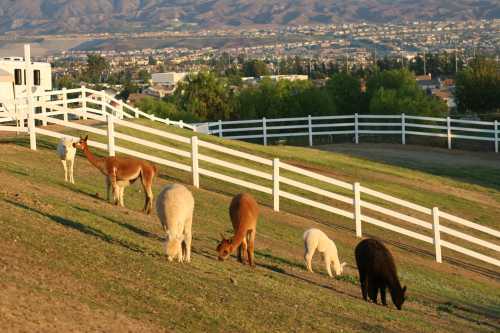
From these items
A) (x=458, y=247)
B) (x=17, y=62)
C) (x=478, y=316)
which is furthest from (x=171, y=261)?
(x=17, y=62)

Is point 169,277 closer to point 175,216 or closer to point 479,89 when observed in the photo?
point 175,216

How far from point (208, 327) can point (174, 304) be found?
745 mm

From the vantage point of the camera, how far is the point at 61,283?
43.7 ft

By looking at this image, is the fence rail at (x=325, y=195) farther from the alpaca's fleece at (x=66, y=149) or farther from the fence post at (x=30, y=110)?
the alpaca's fleece at (x=66, y=149)

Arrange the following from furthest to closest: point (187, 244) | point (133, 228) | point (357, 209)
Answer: point (357, 209), point (133, 228), point (187, 244)

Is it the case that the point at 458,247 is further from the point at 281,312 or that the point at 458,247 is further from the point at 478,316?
the point at 281,312

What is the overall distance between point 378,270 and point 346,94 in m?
61.1

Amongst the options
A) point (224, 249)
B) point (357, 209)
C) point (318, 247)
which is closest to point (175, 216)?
A: point (224, 249)

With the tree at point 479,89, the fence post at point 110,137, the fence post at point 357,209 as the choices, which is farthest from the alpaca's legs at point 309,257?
the tree at point 479,89

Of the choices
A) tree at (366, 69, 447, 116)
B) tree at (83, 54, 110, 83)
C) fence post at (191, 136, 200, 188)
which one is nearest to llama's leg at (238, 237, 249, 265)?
fence post at (191, 136, 200, 188)

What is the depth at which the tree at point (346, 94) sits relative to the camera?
76.8m

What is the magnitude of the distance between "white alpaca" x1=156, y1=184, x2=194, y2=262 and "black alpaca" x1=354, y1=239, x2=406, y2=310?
2713 mm

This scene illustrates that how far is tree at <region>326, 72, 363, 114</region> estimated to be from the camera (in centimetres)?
7677

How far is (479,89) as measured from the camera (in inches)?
3359
